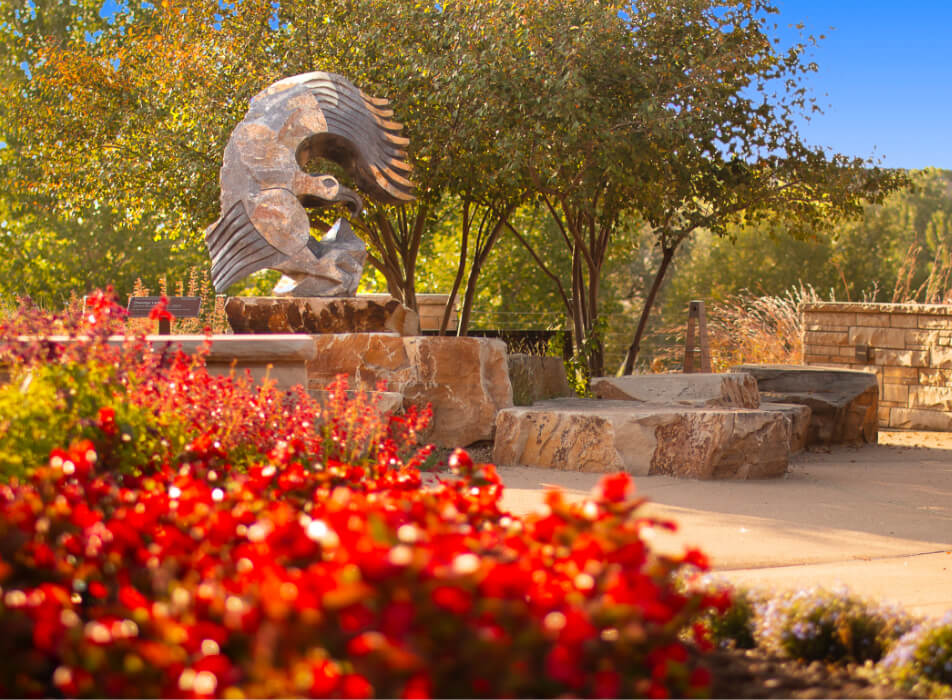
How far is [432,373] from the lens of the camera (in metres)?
6.93

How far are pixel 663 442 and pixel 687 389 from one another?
1884 mm

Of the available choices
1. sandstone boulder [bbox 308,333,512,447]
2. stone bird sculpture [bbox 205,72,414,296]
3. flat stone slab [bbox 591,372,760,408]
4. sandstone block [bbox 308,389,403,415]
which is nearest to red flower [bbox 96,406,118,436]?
sandstone block [bbox 308,389,403,415]

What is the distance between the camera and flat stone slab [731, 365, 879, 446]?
911 cm

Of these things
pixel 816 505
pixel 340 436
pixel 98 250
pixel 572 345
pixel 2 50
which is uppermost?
pixel 2 50

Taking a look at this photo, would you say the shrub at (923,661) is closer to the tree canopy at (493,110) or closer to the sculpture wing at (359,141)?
the sculpture wing at (359,141)

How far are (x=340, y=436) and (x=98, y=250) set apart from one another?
879 inches

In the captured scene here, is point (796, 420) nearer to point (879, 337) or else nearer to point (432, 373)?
point (432, 373)

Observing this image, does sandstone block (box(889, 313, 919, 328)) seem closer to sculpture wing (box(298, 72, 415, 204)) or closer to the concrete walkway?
the concrete walkway

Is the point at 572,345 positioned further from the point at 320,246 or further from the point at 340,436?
the point at 340,436

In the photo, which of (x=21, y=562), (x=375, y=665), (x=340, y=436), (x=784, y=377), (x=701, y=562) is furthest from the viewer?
(x=784, y=377)

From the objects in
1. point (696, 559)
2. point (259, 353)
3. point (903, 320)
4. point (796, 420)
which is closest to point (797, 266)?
point (903, 320)

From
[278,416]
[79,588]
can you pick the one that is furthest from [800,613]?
[278,416]

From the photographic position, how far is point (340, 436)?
3.75 metres

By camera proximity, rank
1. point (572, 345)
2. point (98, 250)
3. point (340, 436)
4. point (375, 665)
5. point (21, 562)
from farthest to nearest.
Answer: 1. point (98, 250)
2. point (572, 345)
3. point (340, 436)
4. point (21, 562)
5. point (375, 665)
